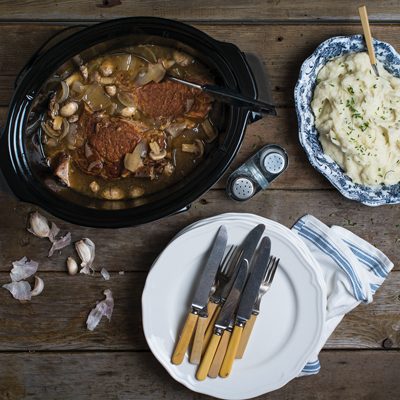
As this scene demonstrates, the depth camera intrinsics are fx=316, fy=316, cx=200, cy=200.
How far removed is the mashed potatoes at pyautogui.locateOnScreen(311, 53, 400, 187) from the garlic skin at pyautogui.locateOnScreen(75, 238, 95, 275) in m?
1.47

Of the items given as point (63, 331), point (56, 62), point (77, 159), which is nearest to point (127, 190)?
point (77, 159)

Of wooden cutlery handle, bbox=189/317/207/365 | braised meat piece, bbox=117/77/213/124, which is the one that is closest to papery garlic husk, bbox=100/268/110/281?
wooden cutlery handle, bbox=189/317/207/365

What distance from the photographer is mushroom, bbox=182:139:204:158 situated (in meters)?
1.66

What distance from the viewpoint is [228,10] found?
1.81 metres

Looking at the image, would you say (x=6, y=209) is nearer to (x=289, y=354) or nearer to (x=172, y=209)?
(x=172, y=209)

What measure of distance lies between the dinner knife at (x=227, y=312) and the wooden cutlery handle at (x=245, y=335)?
0.11 m

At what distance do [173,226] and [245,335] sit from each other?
719 mm

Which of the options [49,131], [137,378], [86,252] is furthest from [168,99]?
[137,378]

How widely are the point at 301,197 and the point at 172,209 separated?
0.82 m

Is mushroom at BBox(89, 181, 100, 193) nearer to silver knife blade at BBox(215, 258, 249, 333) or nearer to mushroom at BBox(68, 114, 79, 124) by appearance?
mushroom at BBox(68, 114, 79, 124)

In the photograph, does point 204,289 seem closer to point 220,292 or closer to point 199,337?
point 220,292

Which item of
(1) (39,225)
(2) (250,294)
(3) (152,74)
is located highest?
(3) (152,74)

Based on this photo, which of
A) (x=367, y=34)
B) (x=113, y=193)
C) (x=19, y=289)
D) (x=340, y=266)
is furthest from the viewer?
(x=19, y=289)

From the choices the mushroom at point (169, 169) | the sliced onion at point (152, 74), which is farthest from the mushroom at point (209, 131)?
the sliced onion at point (152, 74)
